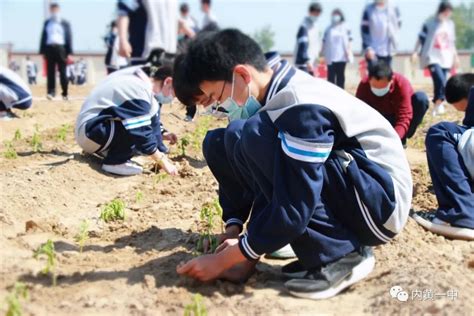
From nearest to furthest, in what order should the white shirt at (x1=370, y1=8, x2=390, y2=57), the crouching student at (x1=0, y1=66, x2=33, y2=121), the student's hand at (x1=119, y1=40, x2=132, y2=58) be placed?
the student's hand at (x1=119, y1=40, x2=132, y2=58) → the crouching student at (x1=0, y1=66, x2=33, y2=121) → the white shirt at (x1=370, y1=8, x2=390, y2=57)

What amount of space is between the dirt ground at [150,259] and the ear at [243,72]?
842mm

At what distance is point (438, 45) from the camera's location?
9.67 meters

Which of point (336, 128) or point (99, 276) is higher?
point (336, 128)

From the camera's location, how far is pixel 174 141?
5742mm

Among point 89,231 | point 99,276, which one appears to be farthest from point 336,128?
point 89,231

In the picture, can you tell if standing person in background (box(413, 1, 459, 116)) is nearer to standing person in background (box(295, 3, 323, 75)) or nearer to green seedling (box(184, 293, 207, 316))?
standing person in background (box(295, 3, 323, 75))

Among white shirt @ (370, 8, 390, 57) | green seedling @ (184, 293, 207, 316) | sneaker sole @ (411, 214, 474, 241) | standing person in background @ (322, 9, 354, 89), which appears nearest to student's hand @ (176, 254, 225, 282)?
green seedling @ (184, 293, 207, 316)

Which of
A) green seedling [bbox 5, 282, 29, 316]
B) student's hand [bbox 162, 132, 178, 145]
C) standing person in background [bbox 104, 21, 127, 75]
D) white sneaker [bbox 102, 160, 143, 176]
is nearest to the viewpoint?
green seedling [bbox 5, 282, 29, 316]

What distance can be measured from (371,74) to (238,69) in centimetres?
332

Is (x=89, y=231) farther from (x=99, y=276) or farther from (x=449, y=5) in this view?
(x=449, y=5)

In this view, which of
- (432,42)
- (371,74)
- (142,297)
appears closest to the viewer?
(142,297)

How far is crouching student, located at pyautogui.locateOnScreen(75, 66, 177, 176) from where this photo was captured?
473 centimetres

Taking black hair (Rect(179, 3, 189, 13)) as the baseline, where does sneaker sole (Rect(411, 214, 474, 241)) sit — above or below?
below

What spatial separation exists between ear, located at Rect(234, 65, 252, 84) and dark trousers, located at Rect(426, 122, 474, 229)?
137 centimetres
